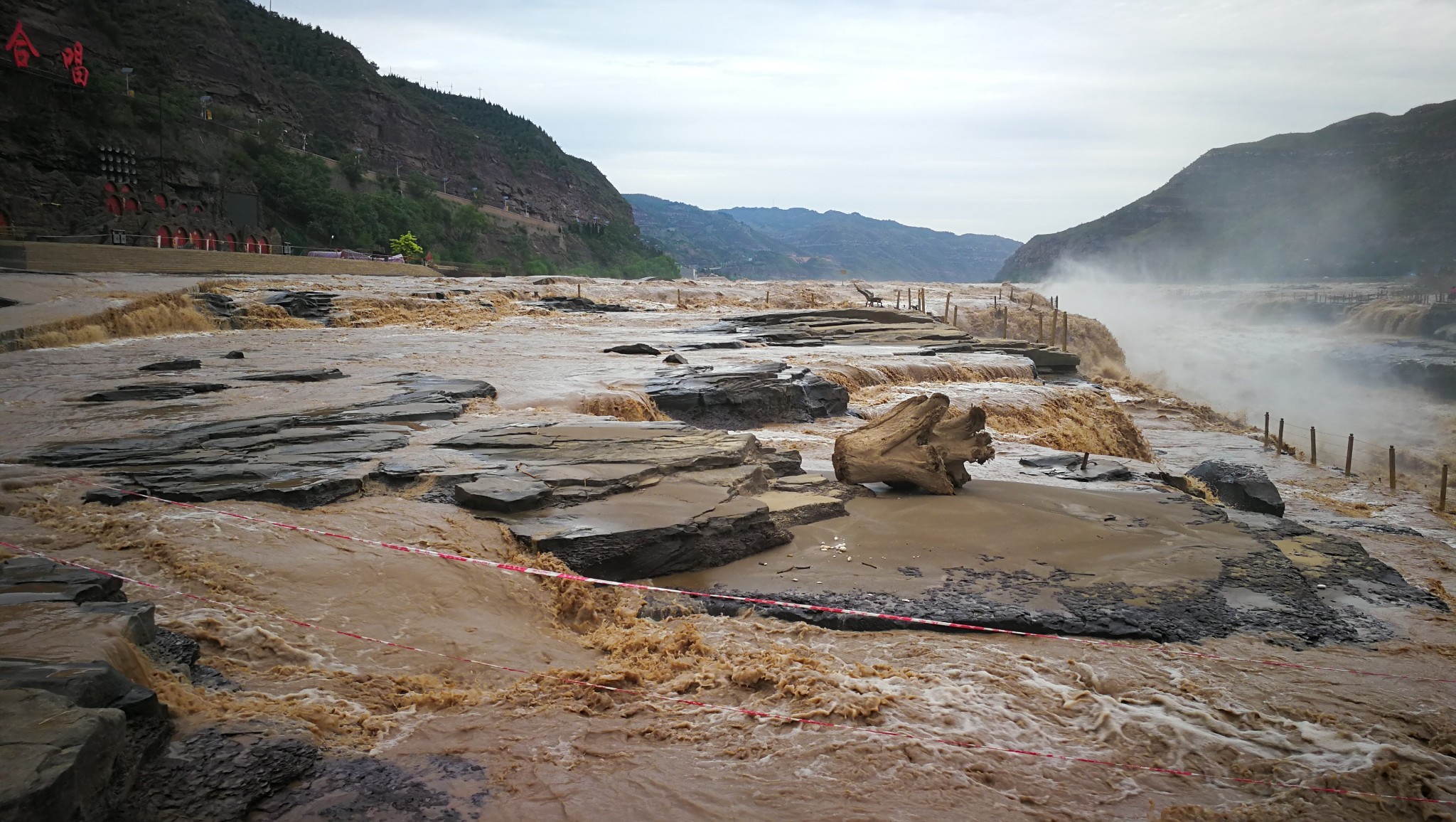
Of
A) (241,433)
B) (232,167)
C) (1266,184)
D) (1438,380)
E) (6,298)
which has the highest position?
(1266,184)

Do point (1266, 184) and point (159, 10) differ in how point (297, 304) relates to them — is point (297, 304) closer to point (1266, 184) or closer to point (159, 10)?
point (159, 10)

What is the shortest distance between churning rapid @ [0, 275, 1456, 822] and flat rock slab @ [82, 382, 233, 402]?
0.21 ft

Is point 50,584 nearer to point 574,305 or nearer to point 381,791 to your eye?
point 381,791

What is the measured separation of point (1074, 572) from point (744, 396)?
6324 mm

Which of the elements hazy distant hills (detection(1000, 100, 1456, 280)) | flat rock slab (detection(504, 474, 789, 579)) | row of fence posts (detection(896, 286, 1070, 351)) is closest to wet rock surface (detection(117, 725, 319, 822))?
flat rock slab (detection(504, 474, 789, 579))

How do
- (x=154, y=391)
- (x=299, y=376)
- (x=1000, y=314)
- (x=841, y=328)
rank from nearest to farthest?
(x=154, y=391) < (x=299, y=376) < (x=841, y=328) < (x=1000, y=314)

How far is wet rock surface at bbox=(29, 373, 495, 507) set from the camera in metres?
5.32

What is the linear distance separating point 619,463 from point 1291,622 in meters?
4.31

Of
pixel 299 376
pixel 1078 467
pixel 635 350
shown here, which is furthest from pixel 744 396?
pixel 299 376

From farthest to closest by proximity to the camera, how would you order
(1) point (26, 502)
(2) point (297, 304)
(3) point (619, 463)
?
(2) point (297, 304)
(3) point (619, 463)
(1) point (26, 502)

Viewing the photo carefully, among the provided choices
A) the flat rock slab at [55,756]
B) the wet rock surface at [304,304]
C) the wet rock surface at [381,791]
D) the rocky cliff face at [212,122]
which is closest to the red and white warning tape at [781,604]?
the wet rock surface at [381,791]

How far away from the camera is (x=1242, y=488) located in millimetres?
8969

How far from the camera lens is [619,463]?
6566 mm

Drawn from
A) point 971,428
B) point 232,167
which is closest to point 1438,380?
point 971,428
